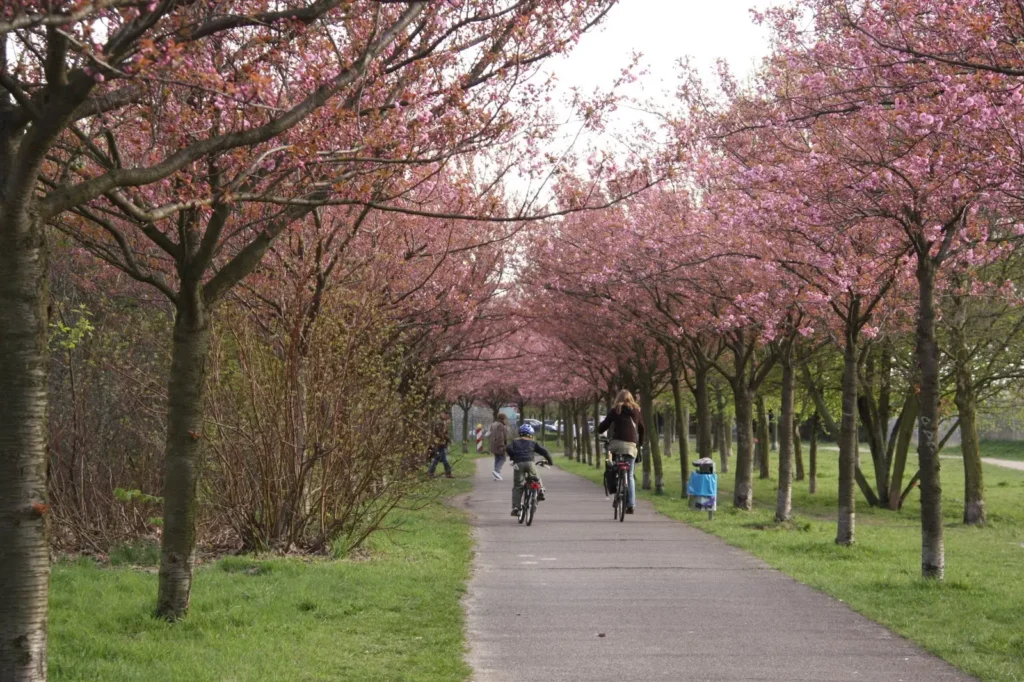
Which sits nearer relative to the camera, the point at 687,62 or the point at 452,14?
the point at 452,14

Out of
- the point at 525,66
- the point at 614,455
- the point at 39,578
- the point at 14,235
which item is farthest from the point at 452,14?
the point at 614,455

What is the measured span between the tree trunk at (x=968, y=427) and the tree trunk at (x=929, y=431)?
12607 millimetres

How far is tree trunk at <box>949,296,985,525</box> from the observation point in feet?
81.4

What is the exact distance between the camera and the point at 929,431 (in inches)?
500

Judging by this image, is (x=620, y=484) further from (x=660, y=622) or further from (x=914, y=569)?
(x=660, y=622)

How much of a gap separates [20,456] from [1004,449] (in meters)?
66.5

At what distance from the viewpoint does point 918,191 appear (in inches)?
445

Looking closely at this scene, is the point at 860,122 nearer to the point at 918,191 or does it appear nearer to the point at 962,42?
the point at 918,191

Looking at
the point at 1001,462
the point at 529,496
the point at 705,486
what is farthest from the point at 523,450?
the point at 1001,462

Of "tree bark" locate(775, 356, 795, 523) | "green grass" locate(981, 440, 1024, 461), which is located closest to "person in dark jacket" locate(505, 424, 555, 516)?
"tree bark" locate(775, 356, 795, 523)

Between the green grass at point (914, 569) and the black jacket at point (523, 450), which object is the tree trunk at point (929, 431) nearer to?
the green grass at point (914, 569)

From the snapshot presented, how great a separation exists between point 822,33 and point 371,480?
21.8ft

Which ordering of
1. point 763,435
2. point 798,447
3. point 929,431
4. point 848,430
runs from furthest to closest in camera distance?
point 798,447, point 763,435, point 848,430, point 929,431

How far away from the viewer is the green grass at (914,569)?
8.77m
